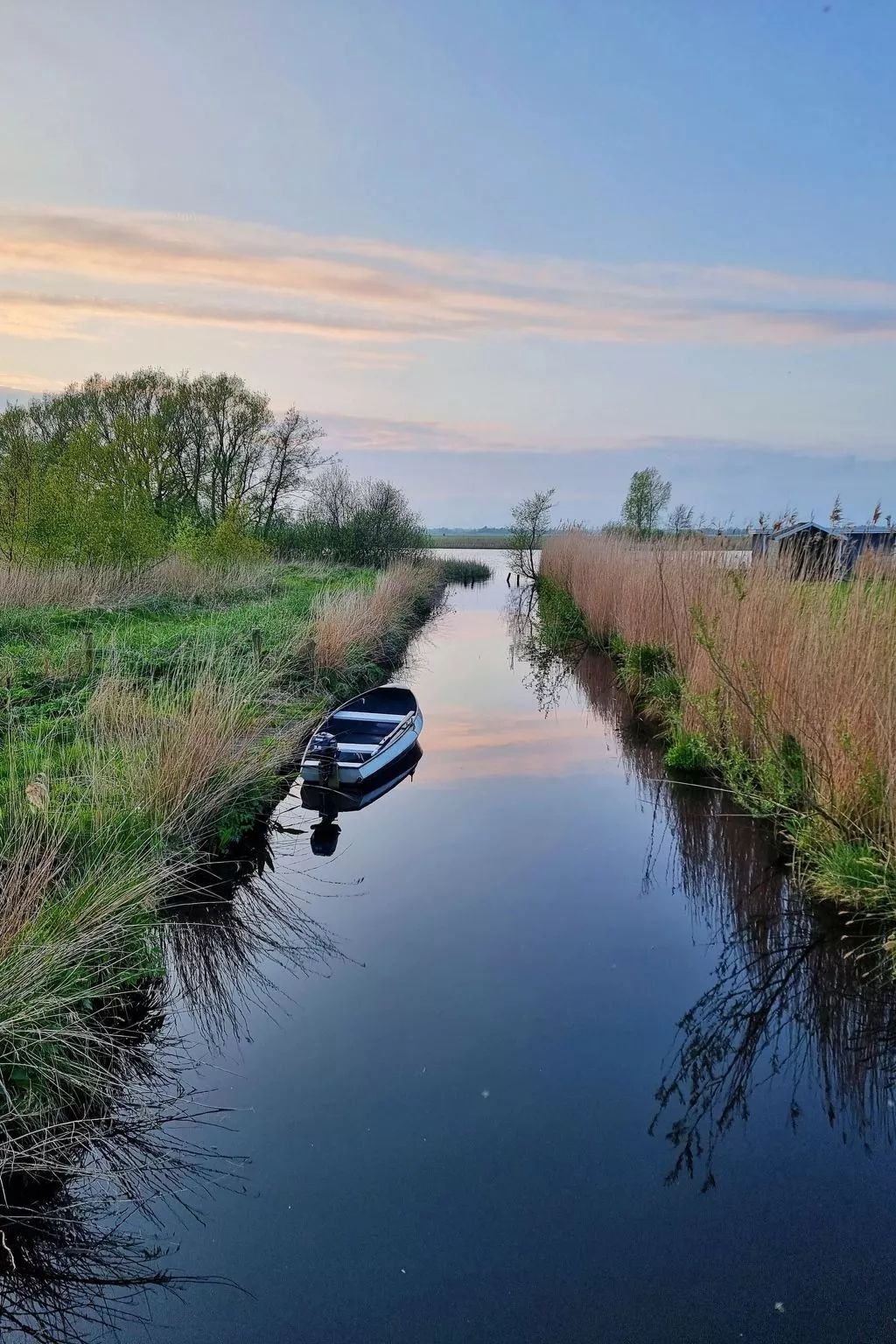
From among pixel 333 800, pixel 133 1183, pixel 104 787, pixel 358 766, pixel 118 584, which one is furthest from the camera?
pixel 118 584

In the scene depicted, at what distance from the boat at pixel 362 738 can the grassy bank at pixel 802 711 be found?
2.74 meters

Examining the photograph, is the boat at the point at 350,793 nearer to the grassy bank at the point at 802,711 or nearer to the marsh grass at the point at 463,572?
the grassy bank at the point at 802,711

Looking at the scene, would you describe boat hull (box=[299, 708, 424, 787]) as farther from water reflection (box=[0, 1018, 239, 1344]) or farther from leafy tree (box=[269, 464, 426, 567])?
leafy tree (box=[269, 464, 426, 567])

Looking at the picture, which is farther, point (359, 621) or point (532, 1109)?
point (359, 621)

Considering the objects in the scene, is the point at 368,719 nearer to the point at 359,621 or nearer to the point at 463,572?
the point at 359,621

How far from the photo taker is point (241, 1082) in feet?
12.2

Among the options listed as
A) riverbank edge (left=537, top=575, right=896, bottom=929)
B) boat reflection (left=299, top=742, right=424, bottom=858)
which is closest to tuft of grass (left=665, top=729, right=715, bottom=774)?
riverbank edge (left=537, top=575, right=896, bottom=929)

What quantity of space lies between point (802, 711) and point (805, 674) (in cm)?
35

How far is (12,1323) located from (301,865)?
3.69m

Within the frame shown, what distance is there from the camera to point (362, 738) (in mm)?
8234

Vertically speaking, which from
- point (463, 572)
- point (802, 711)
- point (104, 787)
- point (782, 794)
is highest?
point (802, 711)

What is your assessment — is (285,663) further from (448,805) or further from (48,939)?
(48,939)

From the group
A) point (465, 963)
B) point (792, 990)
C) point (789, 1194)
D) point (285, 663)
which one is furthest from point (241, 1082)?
point (285, 663)

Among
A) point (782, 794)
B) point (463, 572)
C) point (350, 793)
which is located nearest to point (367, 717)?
point (350, 793)
